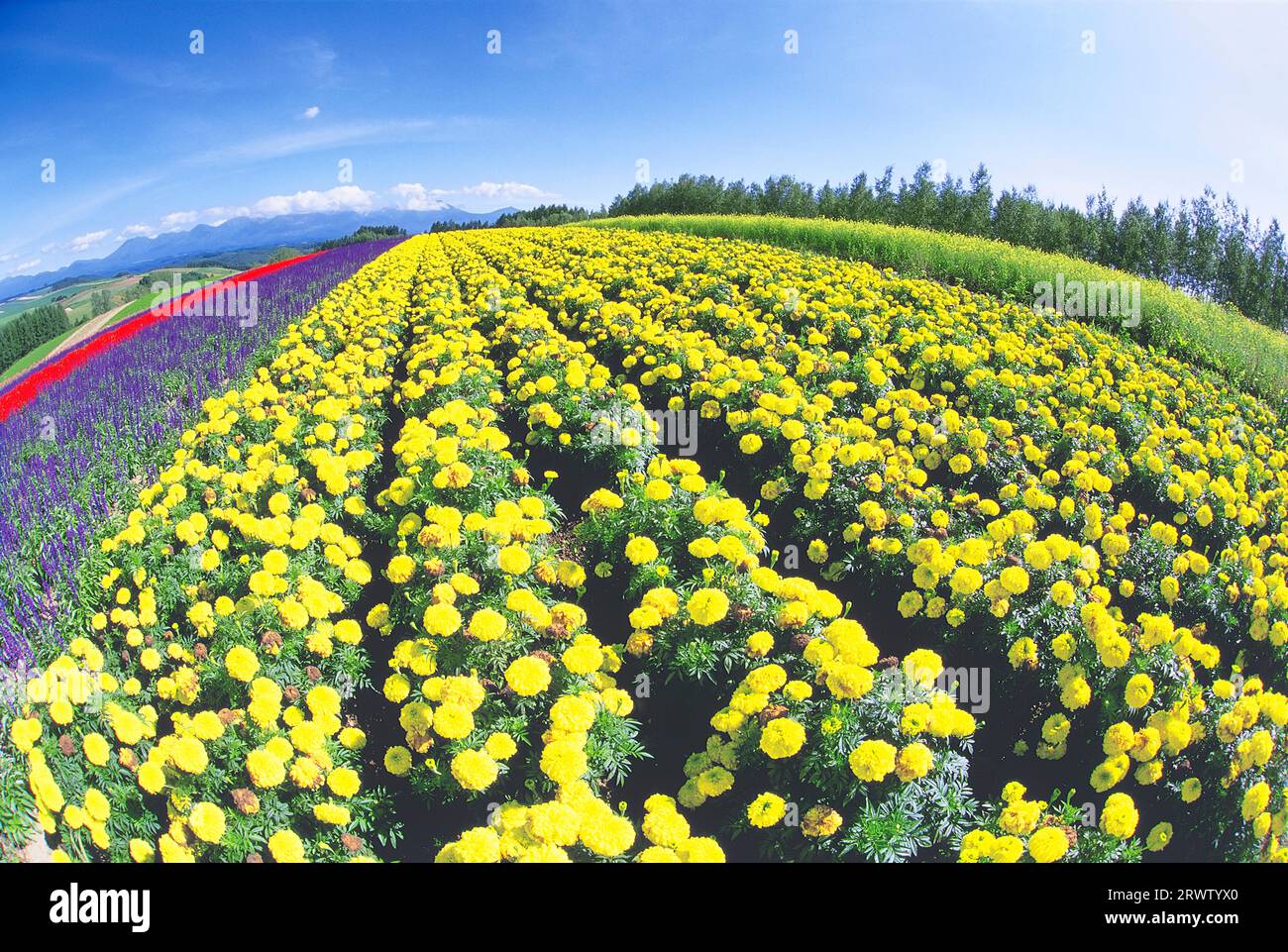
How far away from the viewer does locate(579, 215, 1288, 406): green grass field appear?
31.8ft

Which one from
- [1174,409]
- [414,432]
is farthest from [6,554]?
[1174,409]

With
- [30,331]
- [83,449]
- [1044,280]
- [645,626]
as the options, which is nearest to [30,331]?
[30,331]

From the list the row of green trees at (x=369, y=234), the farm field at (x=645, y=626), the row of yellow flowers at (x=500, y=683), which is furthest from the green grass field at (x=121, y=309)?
the row of green trees at (x=369, y=234)

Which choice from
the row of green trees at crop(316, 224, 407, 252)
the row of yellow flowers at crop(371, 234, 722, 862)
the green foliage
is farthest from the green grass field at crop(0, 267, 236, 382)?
the row of green trees at crop(316, 224, 407, 252)

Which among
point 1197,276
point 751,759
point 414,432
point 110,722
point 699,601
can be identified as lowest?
point 751,759

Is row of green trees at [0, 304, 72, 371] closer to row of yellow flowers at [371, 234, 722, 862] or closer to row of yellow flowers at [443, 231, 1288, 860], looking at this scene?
row of yellow flowers at [443, 231, 1288, 860]

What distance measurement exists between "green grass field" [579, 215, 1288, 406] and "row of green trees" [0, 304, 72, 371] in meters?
20.2

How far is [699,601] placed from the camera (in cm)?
326

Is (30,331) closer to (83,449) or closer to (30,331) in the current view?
(30,331)

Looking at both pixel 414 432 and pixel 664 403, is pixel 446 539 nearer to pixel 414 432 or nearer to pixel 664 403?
pixel 414 432

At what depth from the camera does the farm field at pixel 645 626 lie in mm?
2695

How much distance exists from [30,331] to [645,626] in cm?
2320

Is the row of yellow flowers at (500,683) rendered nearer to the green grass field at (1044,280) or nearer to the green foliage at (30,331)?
the green grass field at (1044,280)
